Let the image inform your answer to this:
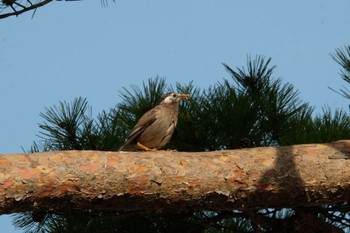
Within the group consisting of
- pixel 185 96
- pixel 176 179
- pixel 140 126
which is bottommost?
pixel 176 179

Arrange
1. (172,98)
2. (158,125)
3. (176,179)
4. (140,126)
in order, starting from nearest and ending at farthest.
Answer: (176,179) → (140,126) → (172,98) → (158,125)

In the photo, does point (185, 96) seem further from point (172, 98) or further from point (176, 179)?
point (176, 179)

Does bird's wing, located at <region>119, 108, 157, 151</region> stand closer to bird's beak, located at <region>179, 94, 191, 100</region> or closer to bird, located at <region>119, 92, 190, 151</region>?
bird, located at <region>119, 92, 190, 151</region>

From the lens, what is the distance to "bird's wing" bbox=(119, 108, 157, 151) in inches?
212

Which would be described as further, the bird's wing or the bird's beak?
the bird's beak

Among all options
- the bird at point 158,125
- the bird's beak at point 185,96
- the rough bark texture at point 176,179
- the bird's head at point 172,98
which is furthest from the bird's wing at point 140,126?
the rough bark texture at point 176,179

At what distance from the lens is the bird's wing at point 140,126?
5396mm

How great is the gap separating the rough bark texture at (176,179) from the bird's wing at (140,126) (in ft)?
4.25

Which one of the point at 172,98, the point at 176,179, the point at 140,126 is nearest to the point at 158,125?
the point at 172,98

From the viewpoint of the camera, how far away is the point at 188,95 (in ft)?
18.2

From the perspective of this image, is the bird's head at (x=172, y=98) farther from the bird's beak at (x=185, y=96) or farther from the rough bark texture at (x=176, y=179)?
the rough bark texture at (x=176, y=179)

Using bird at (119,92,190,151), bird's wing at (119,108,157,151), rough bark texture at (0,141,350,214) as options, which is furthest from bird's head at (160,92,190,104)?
rough bark texture at (0,141,350,214)

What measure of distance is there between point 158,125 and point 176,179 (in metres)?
2.11

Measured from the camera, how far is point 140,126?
18.1ft
